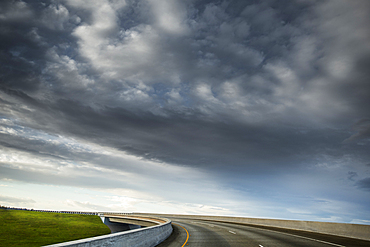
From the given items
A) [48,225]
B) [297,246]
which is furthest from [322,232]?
[48,225]

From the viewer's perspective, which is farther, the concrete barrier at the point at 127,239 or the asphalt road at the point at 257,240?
the asphalt road at the point at 257,240

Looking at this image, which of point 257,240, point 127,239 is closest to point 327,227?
point 257,240

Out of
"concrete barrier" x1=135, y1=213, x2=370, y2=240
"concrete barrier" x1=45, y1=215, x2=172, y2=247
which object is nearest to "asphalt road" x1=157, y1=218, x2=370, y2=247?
"concrete barrier" x1=45, y1=215, x2=172, y2=247

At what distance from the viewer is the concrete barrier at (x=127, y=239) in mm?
6895

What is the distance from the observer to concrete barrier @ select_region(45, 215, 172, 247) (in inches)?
271

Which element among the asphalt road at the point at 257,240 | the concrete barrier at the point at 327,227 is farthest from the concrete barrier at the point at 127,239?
the concrete barrier at the point at 327,227

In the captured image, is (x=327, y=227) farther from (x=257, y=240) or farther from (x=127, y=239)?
(x=127, y=239)

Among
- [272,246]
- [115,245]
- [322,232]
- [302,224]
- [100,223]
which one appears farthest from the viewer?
[100,223]

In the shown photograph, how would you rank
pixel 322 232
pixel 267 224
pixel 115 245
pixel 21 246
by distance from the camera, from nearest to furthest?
pixel 115 245
pixel 322 232
pixel 267 224
pixel 21 246

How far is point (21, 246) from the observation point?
40.7 m

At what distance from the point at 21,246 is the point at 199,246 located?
4162cm

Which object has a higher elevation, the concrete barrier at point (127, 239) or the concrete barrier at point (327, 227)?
the concrete barrier at point (327, 227)

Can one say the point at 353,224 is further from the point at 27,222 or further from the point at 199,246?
the point at 27,222

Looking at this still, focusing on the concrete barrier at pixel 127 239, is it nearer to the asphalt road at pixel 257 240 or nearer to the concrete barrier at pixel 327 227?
the asphalt road at pixel 257 240
